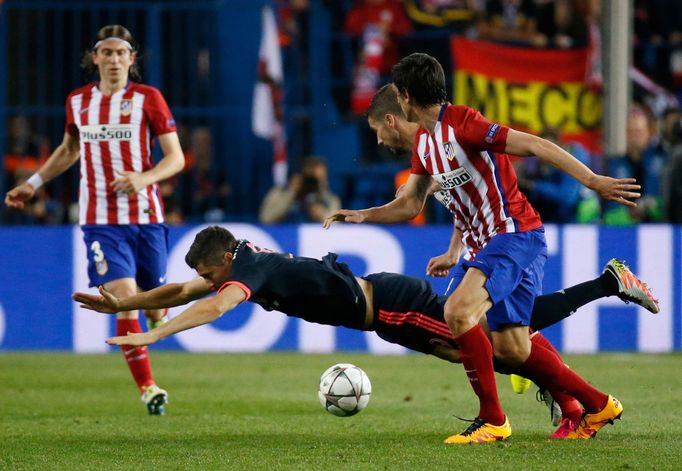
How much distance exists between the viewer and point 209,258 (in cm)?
668

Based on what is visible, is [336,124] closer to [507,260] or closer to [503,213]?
[503,213]

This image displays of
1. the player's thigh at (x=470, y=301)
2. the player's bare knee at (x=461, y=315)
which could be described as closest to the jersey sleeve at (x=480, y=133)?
the player's thigh at (x=470, y=301)

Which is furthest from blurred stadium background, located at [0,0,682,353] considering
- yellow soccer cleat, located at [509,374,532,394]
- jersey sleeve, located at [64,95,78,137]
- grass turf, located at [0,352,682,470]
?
yellow soccer cleat, located at [509,374,532,394]

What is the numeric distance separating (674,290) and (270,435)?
6214 mm

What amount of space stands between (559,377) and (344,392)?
1.19m

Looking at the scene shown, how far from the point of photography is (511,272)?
22.0 ft

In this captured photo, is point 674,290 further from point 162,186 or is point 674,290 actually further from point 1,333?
point 1,333

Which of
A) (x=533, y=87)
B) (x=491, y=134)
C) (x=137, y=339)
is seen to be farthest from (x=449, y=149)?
(x=533, y=87)

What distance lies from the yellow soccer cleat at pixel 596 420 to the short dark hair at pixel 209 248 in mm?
2049

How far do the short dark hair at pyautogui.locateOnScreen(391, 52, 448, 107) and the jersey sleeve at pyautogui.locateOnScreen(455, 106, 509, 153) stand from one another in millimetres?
174

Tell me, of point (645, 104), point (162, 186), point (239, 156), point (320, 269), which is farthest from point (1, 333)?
point (645, 104)

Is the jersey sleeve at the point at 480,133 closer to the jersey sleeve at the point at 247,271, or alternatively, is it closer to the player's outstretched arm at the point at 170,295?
the jersey sleeve at the point at 247,271

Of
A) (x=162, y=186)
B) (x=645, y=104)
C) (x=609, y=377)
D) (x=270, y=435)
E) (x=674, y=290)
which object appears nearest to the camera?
(x=270, y=435)

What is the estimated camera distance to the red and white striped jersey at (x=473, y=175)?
6.73m
